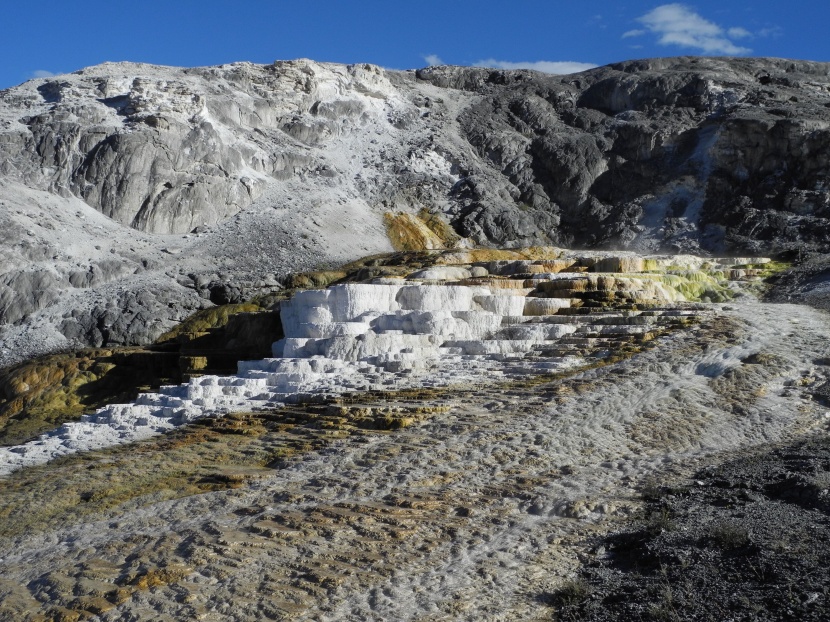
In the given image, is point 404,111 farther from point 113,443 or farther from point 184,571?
point 184,571

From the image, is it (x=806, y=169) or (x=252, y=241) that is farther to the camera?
(x=806, y=169)

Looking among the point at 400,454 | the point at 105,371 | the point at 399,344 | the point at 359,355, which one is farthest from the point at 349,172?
the point at 400,454

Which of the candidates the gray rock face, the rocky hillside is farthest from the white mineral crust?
the gray rock face

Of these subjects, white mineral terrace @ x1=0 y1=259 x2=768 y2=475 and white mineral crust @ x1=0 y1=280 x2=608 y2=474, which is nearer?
white mineral crust @ x1=0 y1=280 x2=608 y2=474

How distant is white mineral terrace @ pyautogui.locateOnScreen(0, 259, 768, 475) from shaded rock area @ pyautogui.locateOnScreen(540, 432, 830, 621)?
5756mm

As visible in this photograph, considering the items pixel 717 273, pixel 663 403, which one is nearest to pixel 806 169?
pixel 717 273

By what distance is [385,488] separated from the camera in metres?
8.58

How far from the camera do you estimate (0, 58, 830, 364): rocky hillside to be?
28188 mm

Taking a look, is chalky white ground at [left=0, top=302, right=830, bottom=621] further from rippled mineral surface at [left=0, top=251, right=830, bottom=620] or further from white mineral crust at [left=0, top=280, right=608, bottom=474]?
white mineral crust at [left=0, top=280, right=608, bottom=474]

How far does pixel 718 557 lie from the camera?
6.22 metres

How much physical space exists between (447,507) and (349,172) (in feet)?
106

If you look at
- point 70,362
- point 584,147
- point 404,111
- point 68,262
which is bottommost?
point 70,362

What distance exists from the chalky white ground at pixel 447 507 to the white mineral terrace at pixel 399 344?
89.8 inches

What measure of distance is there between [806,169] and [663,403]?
2896 centimetres
